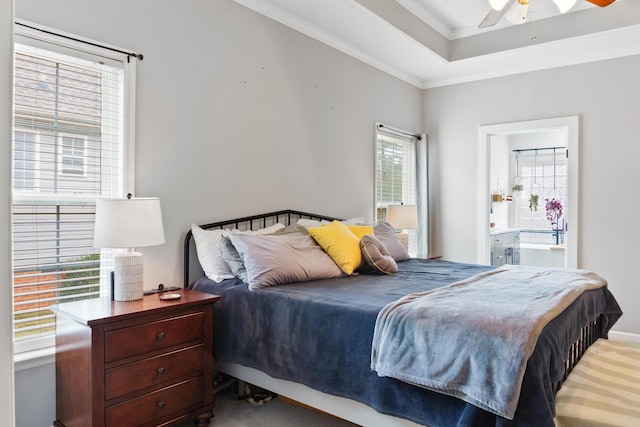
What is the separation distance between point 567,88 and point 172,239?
419 centimetres

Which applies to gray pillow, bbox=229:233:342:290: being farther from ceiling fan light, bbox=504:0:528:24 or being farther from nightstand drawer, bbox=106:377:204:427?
ceiling fan light, bbox=504:0:528:24

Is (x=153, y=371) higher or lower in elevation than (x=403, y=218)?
lower

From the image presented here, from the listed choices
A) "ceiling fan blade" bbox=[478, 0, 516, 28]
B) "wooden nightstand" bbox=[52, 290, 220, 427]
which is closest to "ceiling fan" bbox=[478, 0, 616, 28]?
"ceiling fan blade" bbox=[478, 0, 516, 28]

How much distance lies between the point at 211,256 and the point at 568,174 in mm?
3770

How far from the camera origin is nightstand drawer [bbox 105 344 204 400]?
2.06 m

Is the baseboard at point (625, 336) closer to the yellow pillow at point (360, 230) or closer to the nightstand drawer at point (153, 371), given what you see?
the yellow pillow at point (360, 230)

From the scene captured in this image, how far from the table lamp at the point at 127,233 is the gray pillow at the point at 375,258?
143 centimetres

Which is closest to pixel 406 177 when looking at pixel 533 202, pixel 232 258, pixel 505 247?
pixel 505 247

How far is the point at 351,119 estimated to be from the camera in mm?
4461

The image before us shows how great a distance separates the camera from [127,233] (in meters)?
2.21

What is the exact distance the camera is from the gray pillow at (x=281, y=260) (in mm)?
2629

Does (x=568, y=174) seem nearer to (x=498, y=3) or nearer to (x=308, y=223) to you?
(x=498, y=3)

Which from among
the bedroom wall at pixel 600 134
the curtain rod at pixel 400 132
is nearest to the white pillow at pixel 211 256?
the curtain rod at pixel 400 132

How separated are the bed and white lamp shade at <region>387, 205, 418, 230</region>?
62.0 inches
